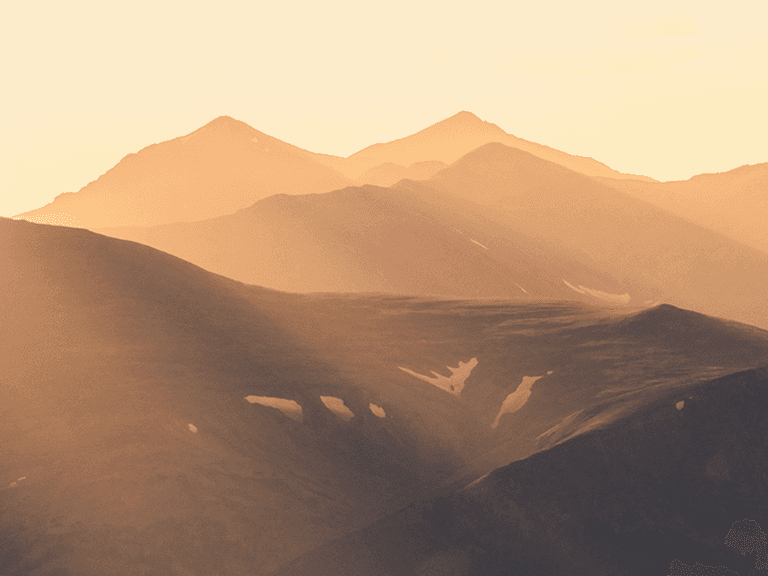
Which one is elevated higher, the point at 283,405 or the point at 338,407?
the point at 283,405

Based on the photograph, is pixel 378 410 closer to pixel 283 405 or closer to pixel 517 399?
pixel 283 405

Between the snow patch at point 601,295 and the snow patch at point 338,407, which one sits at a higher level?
the snow patch at point 338,407

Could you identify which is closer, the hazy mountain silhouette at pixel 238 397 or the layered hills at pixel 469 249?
the hazy mountain silhouette at pixel 238 397

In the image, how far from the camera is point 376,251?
5468 inches

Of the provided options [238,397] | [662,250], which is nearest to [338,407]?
[238,397]

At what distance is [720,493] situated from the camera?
3456 centimetres

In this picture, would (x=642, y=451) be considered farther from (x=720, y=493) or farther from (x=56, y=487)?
(x=56, y=487)

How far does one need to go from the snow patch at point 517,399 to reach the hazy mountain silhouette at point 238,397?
0.41 meters

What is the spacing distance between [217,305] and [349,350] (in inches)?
376

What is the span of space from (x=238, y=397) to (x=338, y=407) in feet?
18.5

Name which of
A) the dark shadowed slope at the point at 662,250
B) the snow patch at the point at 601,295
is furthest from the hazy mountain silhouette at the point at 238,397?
the dark shadowed slope at the point at 662,250

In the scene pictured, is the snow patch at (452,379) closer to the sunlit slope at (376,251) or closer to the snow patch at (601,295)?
the sunlit slope at (376,251)

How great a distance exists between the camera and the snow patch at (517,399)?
49.5m

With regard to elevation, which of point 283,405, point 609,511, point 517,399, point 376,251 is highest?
point 376,251
